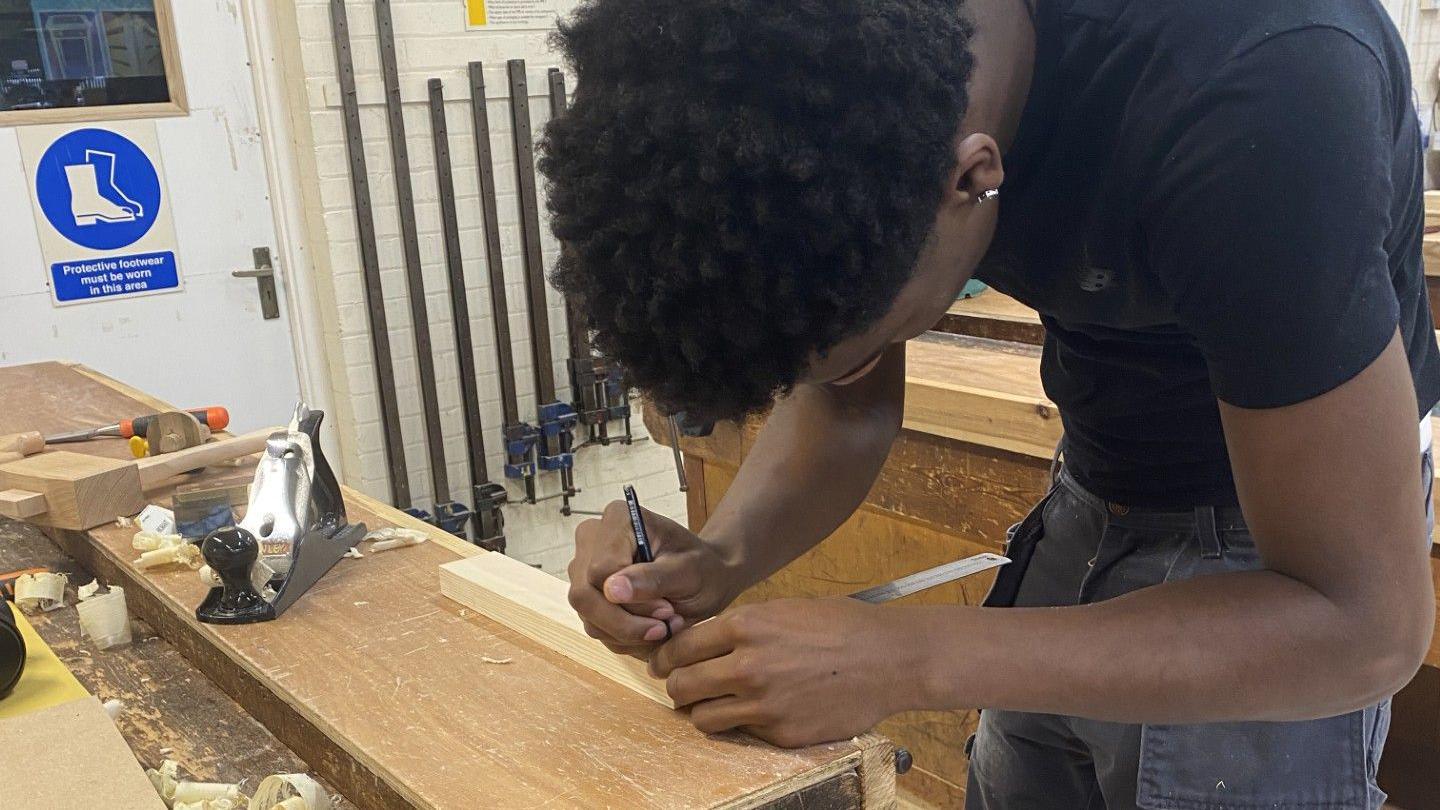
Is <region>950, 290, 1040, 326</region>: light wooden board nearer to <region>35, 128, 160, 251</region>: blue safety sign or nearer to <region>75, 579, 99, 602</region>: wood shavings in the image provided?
<region>75, 579, 99, 602</region>: wood shavings

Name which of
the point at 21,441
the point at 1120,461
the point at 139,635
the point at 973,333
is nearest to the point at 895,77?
the point at 1120,461

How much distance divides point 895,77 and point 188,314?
3.16 meters

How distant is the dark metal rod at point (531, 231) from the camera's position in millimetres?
3523

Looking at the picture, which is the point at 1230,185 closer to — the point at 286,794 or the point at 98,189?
the point at 286,794

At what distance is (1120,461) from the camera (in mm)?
1012

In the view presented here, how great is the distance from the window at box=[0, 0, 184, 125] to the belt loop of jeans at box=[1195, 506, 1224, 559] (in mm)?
3145

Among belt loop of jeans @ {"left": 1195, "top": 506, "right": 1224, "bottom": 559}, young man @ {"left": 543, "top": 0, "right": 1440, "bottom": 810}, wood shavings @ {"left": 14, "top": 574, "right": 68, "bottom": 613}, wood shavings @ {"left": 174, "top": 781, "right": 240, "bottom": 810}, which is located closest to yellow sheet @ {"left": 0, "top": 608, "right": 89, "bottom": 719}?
wood shavings @ {"left": 174, "top": 781, "right": 240, "bottom": 810}

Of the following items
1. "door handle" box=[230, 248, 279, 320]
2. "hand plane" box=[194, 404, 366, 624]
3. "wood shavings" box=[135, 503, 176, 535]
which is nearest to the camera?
"hand plane" box=[194, 404, 366, 624]

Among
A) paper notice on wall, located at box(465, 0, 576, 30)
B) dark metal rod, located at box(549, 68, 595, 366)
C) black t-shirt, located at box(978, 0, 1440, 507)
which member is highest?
paper notice on wall, located at box(465, 0, 576, 30)

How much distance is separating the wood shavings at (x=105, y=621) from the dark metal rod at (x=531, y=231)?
2.48m

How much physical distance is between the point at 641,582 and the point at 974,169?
414 mm

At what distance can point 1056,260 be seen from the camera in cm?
85

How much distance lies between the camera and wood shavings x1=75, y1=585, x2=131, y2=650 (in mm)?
1199

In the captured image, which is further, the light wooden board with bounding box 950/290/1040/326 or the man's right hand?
the light wooden board with bounding box 950/290/1040/326
